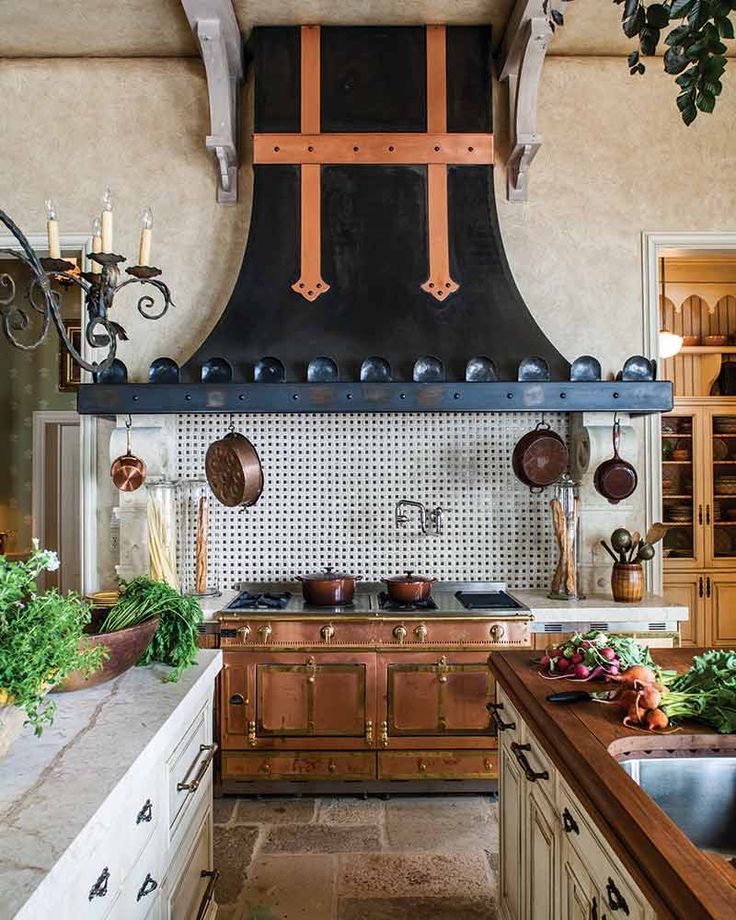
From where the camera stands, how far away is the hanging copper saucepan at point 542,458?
404 centimetres

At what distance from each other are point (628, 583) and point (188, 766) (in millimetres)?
2579

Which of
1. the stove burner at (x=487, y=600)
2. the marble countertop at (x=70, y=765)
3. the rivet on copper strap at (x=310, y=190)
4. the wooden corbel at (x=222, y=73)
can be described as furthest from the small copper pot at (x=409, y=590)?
the wooden corbel at (x=222, y=73)

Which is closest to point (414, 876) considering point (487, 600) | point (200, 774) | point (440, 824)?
point (440, 824)

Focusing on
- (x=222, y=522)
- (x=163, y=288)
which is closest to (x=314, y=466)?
(x=222, y=522)

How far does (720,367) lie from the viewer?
622 centimetres

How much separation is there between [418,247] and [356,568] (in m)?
1.81

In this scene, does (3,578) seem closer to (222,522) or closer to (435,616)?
(435,616)

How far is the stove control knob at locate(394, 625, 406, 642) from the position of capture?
3.62 meters

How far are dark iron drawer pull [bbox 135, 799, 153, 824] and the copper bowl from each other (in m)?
0.32

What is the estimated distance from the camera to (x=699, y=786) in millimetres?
1656

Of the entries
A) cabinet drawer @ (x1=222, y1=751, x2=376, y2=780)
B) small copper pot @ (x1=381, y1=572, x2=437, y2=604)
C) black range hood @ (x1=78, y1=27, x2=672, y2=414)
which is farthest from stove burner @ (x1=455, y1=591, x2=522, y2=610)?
black range hood @ (x1=78, y1=27, x2=672, y2=414)

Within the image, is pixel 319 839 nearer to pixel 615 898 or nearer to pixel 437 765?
pixel 437 765

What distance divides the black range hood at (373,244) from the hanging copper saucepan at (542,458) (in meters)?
0.30

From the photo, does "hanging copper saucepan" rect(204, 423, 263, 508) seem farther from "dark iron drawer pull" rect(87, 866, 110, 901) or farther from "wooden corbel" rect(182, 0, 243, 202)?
"dark iron drawer pull" rect(87, 866, 110, 901)
